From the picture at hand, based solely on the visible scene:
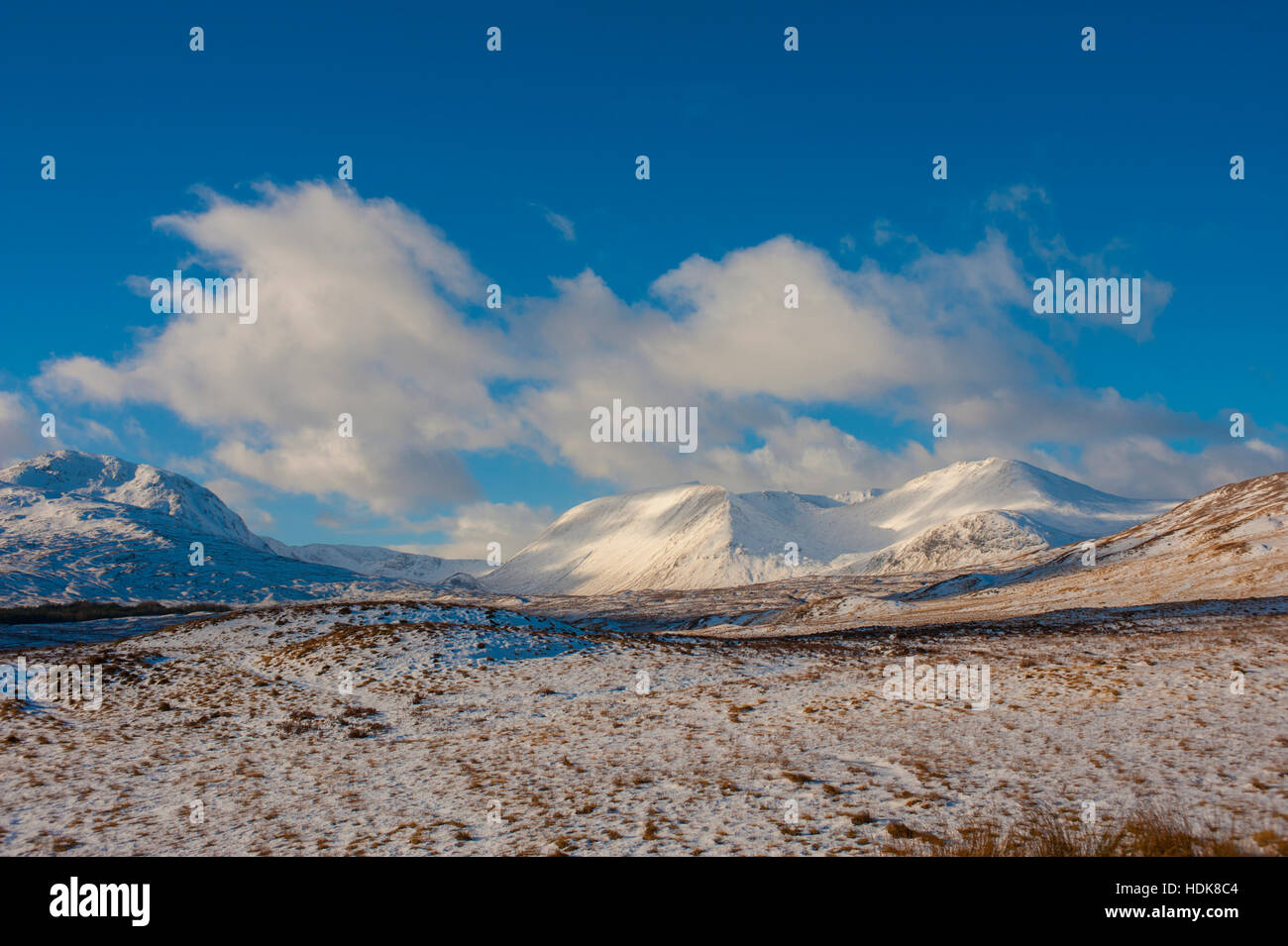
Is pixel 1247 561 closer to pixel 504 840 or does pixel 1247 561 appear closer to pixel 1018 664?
pixel 1018 664

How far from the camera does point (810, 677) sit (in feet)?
84.0

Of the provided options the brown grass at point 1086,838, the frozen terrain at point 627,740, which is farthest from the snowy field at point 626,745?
the brown grass at point 1086,838

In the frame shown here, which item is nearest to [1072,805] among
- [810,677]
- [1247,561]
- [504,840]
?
[504,840]

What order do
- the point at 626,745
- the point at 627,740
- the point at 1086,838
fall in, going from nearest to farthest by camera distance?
1. the point at 1086,838
2. the point at 626,745
3. the point at 627,740

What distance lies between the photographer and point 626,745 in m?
17.5

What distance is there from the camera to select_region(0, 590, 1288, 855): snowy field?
452 inches

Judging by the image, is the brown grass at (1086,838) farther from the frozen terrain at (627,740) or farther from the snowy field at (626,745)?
the snowy field at (626,745)

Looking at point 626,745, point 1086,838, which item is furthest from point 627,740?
point 1086,838

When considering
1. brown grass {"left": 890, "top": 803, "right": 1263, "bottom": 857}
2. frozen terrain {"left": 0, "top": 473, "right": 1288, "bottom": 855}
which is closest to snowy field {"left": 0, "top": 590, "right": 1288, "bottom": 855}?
frozen terrain {"left": 0, "top": 473, "right": 1288, "bottom": 855}

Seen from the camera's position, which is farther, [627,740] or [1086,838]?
[627,740]

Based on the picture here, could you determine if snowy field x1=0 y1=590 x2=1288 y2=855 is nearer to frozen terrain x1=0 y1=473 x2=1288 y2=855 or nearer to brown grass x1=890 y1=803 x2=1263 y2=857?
frozen terrain x1=0 y1=473 x2=1288 y2=855

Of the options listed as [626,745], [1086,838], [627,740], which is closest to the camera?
[1086,838]

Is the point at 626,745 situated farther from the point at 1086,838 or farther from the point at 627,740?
the point at 1086,838

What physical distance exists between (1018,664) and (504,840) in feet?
71.7
